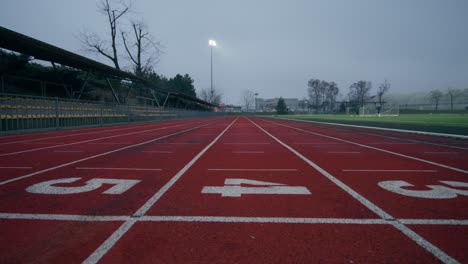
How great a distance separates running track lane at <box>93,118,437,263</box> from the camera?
2.21m

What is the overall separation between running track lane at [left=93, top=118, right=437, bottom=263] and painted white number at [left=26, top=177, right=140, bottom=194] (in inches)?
31.5

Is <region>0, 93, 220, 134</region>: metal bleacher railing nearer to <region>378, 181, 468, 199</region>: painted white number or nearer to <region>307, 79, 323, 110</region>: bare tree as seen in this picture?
<region>378, 181, 468, 199</region>: painted white number

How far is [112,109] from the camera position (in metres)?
24.9

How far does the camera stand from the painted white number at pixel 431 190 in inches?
146

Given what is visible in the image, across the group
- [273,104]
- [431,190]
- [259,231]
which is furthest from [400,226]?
[273,104]

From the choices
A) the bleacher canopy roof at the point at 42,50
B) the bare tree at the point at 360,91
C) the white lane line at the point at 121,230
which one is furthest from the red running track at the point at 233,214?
the bare tree at the point at 360,91

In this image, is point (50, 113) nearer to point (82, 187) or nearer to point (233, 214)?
point (82, 187)

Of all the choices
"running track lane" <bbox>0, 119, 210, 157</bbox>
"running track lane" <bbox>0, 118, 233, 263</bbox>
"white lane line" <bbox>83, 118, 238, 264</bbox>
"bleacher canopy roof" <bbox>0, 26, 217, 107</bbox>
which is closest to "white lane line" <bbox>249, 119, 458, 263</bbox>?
"white lane line" <bbox>83, 118, 238, 264</bbox>

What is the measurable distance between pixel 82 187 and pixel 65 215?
1.16 m

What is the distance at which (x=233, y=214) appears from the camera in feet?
10.1

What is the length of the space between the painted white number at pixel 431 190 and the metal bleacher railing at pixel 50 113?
633 inches

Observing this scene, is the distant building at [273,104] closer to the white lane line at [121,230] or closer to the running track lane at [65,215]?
the running track lane at [65,215]

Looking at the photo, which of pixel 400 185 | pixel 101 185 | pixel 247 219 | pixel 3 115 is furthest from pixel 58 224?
pixel 3 115

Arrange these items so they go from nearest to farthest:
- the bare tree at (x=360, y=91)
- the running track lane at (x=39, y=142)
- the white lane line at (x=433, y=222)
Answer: the white lane line at (x=433, y=222) < the running track lane at (x=39, y=142) < the bare tree at (x=360, y=91)
